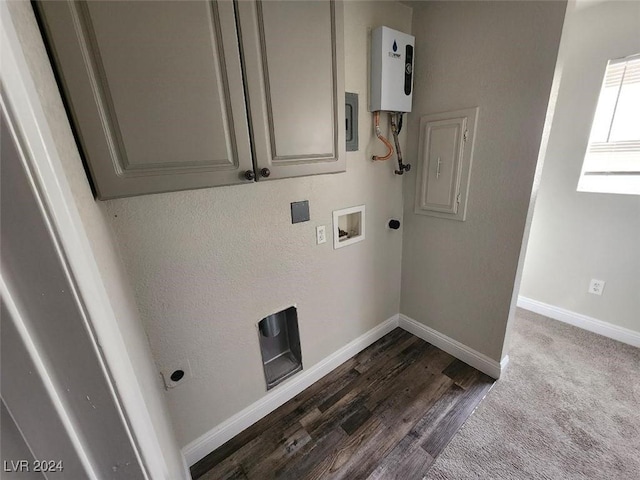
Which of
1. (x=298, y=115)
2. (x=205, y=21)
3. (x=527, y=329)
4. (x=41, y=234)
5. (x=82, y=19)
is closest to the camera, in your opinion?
(x=41, y=234)

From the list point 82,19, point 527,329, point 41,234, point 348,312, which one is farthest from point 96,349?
point 527,329

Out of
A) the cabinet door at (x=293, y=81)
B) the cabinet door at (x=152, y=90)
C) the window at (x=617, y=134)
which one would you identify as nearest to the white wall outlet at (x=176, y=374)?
the cabinet door at (x=152, y=90)

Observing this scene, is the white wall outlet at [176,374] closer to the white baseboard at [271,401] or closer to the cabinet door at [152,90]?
the white baseboard at [271,401]

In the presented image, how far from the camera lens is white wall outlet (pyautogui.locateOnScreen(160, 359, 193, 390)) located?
115cm

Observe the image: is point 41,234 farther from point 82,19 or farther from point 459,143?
point 459,143

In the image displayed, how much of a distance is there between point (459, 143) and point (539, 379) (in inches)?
63.3

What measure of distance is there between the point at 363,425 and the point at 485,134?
1.78 meters

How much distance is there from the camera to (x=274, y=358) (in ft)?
5.56

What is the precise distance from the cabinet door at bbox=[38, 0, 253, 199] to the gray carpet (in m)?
1.72

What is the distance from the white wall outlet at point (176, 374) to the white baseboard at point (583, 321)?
282cm

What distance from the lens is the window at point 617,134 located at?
67.2 inches

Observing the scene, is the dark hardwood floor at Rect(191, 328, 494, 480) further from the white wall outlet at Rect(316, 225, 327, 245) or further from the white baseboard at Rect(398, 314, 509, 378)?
the white wall outlet at Rect(316, 225, 327, 245)

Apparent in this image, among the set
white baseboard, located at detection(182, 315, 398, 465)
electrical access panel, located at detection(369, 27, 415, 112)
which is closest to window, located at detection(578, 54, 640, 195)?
electrical access panel, located at detection(369, 27, 415, 112)

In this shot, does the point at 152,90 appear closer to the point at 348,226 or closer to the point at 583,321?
the point at 348,226
